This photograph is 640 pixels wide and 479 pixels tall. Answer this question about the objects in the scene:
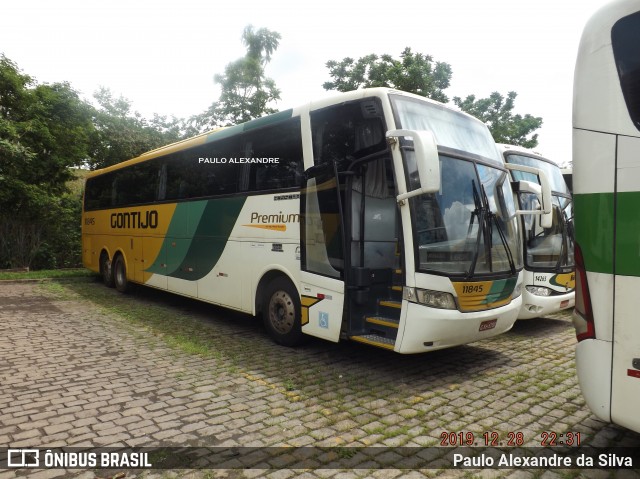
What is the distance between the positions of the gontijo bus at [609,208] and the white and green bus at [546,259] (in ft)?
15.4

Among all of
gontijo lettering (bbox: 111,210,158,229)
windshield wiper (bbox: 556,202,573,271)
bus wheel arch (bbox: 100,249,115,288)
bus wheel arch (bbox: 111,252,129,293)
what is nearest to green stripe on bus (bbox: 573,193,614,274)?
windshield wiper (bbox: 556,202,573,271)

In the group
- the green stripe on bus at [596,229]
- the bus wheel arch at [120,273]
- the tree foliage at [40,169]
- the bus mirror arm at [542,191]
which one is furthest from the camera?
the tree foliage at [40,169]

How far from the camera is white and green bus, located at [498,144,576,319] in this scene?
7668 mm

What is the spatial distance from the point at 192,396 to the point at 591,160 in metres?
4.40

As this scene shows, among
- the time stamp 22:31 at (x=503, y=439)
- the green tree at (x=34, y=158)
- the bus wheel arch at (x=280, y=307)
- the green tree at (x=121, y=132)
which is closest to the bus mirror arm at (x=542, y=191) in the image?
the time stamp 22:31 at (x=503, y=439)

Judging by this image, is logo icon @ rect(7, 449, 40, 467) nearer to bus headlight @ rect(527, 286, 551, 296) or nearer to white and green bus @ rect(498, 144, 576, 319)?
white and green bus @ rect(498, 144, 576, 319)

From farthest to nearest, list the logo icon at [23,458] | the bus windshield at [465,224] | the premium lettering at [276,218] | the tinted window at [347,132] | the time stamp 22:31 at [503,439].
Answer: the premium lettering at [276,218] → the tinted window at [347,132] → the bus windshield at [465,224] → the time stamp 22:31 at [503,439] → the logo icon at [23,458]

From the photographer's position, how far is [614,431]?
4.04 meters

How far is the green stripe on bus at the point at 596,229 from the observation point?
3096mm

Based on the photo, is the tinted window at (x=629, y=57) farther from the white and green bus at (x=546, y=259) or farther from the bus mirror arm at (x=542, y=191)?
the white and green bus at (x=546, y=259)

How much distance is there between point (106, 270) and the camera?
13359 mm

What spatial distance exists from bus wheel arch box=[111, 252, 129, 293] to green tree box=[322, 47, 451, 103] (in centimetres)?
1424

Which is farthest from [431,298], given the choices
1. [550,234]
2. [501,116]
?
[501,116]

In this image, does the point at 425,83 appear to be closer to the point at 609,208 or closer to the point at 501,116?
the point at 501,116
